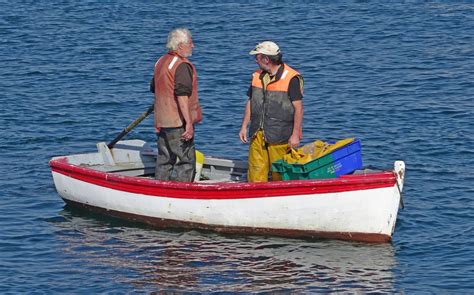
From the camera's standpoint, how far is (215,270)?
12352 mm

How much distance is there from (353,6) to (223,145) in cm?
1159

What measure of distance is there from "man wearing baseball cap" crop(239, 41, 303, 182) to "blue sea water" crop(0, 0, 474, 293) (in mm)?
900

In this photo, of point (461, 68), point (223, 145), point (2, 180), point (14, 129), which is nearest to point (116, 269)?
point (2, 180)

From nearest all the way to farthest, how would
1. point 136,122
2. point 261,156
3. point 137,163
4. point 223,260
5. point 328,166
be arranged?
point 223,260, point 328,166, point 261,156, point 136,122, point 137,163

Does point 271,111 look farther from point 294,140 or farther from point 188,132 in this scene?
point 188,132

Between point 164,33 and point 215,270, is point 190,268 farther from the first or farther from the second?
point 164,33

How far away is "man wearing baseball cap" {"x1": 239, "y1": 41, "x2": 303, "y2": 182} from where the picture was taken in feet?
42.5

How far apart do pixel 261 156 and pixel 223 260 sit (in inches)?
53.3

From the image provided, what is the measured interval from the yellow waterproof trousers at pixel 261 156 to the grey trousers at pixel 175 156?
70 centimetres

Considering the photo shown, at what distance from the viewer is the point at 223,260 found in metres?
12.7

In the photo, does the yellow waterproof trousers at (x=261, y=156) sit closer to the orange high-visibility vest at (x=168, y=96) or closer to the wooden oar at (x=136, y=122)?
the orange high-visibility vest at (x=168, y=96)

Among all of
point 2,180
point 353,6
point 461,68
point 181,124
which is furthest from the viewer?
point 353,6

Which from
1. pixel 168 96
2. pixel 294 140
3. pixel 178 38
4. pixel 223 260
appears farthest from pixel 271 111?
pixel 223 260

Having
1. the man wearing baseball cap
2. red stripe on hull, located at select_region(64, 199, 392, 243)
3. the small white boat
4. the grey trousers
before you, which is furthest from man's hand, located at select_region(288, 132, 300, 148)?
the grey trousers
